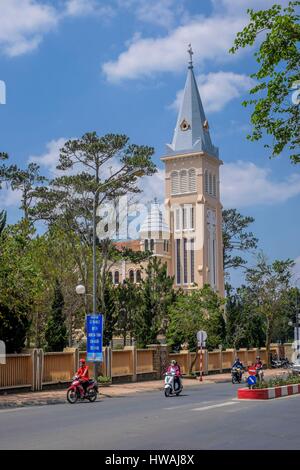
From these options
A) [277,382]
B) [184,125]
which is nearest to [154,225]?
[184,125]

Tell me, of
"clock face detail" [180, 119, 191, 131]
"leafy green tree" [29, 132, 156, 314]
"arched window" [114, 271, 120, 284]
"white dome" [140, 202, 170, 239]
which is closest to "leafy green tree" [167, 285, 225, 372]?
"leafy green tree" [29, 132, 156, 314]

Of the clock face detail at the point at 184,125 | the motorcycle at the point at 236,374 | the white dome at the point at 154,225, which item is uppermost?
the clock face detail at the point at 184,125

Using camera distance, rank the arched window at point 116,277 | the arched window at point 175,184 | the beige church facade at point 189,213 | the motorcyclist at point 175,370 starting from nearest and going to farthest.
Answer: the motorcyclist at point 175,370
the beige church facade at point 189,213
the arched window at point 116,277
the arched window at point 175,184

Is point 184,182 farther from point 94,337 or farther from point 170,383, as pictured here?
point 170,383

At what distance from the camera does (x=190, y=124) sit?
8756 cm

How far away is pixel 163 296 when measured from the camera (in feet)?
164

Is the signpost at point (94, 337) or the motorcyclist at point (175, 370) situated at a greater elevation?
the signpost at point (94, 337)

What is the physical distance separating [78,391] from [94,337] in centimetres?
510

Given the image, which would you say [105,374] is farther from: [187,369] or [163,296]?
[163,296]

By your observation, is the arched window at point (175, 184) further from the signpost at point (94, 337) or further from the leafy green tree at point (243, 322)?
the signpost at point (94, 337)

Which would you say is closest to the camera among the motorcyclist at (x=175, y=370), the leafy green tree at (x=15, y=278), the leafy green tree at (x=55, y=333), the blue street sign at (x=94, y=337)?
the leafy green tree at (x=15, y=278)

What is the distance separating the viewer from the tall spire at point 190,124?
87.2 meters

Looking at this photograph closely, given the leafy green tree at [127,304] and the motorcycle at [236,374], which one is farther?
the leafy green tree at [127,304]

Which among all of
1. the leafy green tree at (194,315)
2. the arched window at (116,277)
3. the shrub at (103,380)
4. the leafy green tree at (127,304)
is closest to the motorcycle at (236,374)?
the leafy green tree at (194,315)
